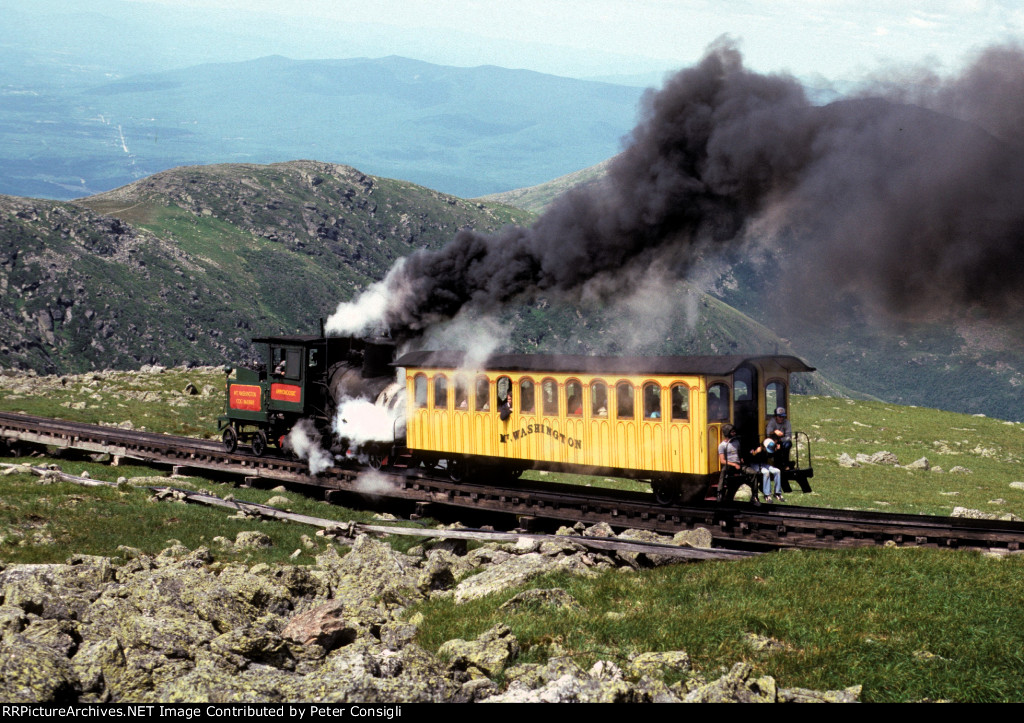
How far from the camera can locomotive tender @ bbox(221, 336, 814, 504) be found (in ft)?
73.5

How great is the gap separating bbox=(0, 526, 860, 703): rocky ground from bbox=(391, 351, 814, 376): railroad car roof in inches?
269

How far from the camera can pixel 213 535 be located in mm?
22484

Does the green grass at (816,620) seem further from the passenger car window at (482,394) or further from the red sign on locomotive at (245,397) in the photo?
the red sign on locomotive at (245,397)

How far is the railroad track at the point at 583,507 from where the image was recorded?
1923 centimetres

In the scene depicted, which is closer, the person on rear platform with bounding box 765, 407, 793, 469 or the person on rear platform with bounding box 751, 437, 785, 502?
the person on rear platform with bounding box 751, 437, 785, 502

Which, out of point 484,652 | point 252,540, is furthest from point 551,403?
point 484,652

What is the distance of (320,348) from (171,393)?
29.2 m

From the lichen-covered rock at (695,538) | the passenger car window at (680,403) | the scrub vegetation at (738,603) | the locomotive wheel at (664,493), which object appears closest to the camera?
the scrub vegetation at (738,603)

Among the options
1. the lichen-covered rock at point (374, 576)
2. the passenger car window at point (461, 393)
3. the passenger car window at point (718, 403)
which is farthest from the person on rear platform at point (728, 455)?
the passenger car window at point (461, 393)

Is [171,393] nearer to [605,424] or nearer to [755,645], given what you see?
[605,424]

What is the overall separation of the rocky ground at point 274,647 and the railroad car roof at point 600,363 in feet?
22.4

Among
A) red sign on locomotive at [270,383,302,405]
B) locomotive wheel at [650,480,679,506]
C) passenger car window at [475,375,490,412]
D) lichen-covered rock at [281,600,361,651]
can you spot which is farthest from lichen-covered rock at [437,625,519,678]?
red sign on locomotive at [270,383,302,405]

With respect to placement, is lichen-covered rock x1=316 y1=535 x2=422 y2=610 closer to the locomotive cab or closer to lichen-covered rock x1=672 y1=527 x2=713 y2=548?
lichen-covered rock x1=672 y1=527 x2=713 y2=548

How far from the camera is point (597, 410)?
23953 mm
